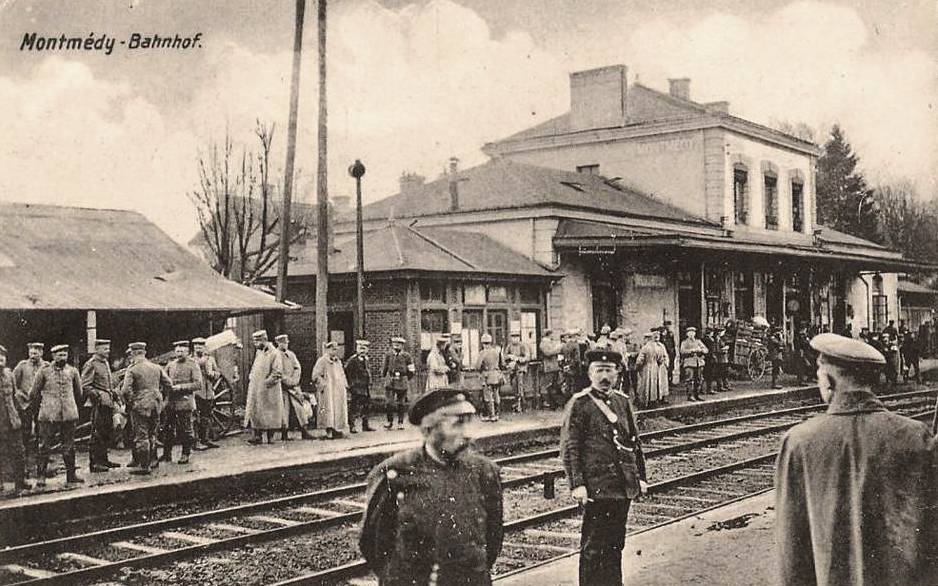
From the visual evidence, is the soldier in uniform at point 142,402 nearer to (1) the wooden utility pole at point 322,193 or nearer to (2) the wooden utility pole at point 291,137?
(1) the wooden utility pole at point 322,193

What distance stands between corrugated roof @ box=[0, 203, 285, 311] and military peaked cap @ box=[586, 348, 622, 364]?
9128 millimetres

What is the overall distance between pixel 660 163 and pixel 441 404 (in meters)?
27.3

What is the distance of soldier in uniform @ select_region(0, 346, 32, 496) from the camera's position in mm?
10148

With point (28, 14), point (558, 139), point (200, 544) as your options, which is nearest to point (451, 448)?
point (200, 544)

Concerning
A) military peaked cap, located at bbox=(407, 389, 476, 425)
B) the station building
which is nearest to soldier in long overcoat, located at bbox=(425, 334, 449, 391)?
the station building

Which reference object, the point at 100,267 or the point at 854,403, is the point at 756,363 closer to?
the point at 100,267

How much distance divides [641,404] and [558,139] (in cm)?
1458

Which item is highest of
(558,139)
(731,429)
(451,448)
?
(558,139)

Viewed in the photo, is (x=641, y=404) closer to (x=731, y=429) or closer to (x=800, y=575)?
(x=731, y=429)

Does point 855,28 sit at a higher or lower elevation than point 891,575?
higher

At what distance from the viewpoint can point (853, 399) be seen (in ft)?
11.5

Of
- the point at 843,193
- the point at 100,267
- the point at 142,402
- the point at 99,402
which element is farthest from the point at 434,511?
the point at 843,193

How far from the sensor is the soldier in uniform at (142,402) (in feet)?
37.6

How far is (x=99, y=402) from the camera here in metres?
11.6
